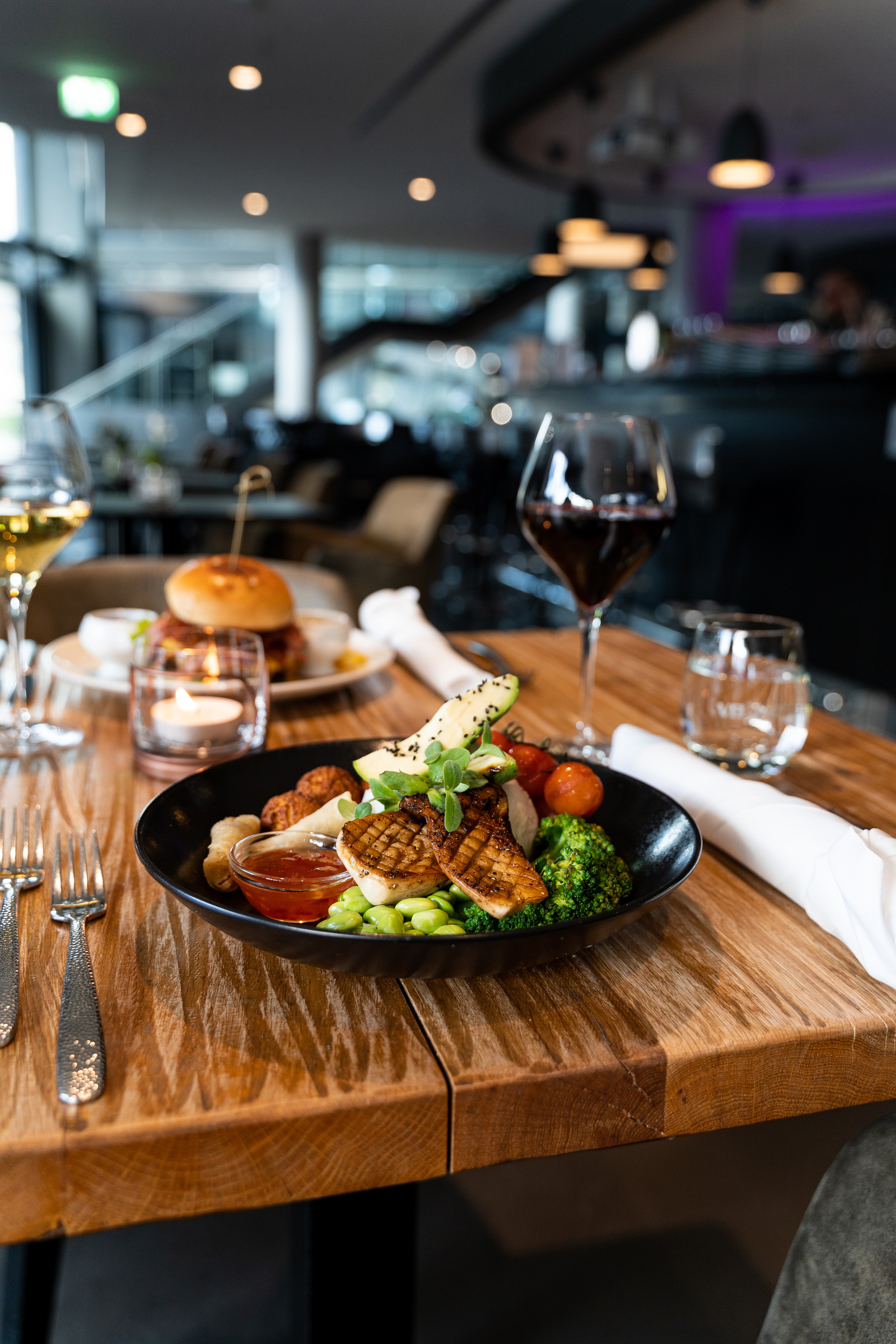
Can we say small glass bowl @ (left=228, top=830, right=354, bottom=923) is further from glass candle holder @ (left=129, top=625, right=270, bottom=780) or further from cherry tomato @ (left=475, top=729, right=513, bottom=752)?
glass candle holder @ (left=129, top=625, right=270, bottom=780)

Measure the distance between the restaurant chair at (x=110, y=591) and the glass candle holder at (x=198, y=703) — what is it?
3.37 feet

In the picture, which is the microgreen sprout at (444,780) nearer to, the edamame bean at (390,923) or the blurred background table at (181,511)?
the edamame bean at (390,923)

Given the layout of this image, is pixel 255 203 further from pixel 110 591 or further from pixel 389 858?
pixel 389 858

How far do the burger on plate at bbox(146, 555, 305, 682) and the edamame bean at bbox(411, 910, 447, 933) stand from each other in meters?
0.62

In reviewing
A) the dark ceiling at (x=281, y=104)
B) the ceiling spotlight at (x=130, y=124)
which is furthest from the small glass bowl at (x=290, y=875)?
the ceiling spotlight at (x=130, y=124)

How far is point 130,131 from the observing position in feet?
26.6

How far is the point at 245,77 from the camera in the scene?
6793 millimetres

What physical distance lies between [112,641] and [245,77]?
701 cm

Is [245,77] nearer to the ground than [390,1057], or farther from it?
farther from it

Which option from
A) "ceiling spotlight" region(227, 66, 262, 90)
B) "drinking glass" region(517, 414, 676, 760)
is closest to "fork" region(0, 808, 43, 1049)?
"drinking glass" region(517, 414, 676, 760)

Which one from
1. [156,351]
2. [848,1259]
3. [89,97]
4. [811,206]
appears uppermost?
[811,206]

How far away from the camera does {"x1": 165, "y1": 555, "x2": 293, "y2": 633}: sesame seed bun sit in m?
1.09

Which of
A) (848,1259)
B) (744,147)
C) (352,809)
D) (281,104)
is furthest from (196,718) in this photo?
(281,104)

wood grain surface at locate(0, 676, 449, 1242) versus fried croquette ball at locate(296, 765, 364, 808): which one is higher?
fried croquette ball at locate(296, 765, 364, 808)
